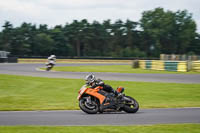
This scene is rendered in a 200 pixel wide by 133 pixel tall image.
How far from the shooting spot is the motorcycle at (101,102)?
9210mm

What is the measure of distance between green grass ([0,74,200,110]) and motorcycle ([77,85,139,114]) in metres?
1.57

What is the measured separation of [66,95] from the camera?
14094 mm

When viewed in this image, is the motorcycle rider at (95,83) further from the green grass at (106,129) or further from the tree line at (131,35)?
the tree line at (131,35)

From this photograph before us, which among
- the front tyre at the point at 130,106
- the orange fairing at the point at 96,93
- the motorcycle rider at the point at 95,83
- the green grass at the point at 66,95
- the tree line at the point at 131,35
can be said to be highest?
the tree line at the point at 131,35

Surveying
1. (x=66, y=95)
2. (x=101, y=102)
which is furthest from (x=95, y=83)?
(x=66, y=95)

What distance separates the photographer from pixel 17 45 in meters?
68.8

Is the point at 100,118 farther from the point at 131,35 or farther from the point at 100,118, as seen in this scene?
the point at 131,35

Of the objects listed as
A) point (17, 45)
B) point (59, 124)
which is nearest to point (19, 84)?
point (59, 124)

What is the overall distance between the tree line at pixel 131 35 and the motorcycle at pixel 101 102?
227 ft

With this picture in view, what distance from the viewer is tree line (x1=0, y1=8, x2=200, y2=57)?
84.0m

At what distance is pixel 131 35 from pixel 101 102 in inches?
3262

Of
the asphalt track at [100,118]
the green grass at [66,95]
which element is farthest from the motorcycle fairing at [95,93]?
the green grass at [66,95]

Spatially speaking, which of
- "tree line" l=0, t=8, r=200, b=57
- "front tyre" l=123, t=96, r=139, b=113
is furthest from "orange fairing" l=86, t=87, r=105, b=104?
"tree line" l=0, t=8, r=200, b=57

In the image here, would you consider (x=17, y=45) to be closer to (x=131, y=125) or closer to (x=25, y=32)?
(x=25, y=32)
